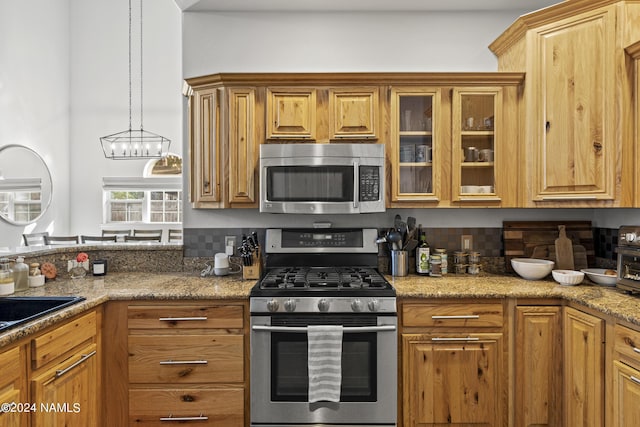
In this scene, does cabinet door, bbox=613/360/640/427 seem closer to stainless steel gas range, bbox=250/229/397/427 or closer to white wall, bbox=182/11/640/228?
stainless steel gas range, bbox=250/229/397/427

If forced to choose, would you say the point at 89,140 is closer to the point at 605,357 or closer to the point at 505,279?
the point at 505,279

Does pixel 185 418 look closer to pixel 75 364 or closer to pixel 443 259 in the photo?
pixel 75 364

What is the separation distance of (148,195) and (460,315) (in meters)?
6.02

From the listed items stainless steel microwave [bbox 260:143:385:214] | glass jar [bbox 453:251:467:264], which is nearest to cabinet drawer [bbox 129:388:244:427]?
stainless steel microwave [bbox 260:143:385:214]

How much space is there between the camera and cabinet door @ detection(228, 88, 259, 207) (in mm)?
2537

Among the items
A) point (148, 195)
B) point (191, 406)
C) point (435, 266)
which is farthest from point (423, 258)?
point (148, 195)

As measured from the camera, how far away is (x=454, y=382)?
2.14m

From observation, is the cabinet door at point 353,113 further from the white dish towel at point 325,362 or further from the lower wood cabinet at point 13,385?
the lower wood cabinet at point 13,385

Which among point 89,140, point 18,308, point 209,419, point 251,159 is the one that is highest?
point 89,140

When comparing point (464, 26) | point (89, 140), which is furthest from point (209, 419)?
point (89, 140)

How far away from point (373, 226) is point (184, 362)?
153 cm

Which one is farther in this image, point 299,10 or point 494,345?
point 299,10

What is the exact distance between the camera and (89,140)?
21.4 feet

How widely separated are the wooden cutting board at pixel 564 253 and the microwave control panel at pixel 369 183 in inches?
51.6
